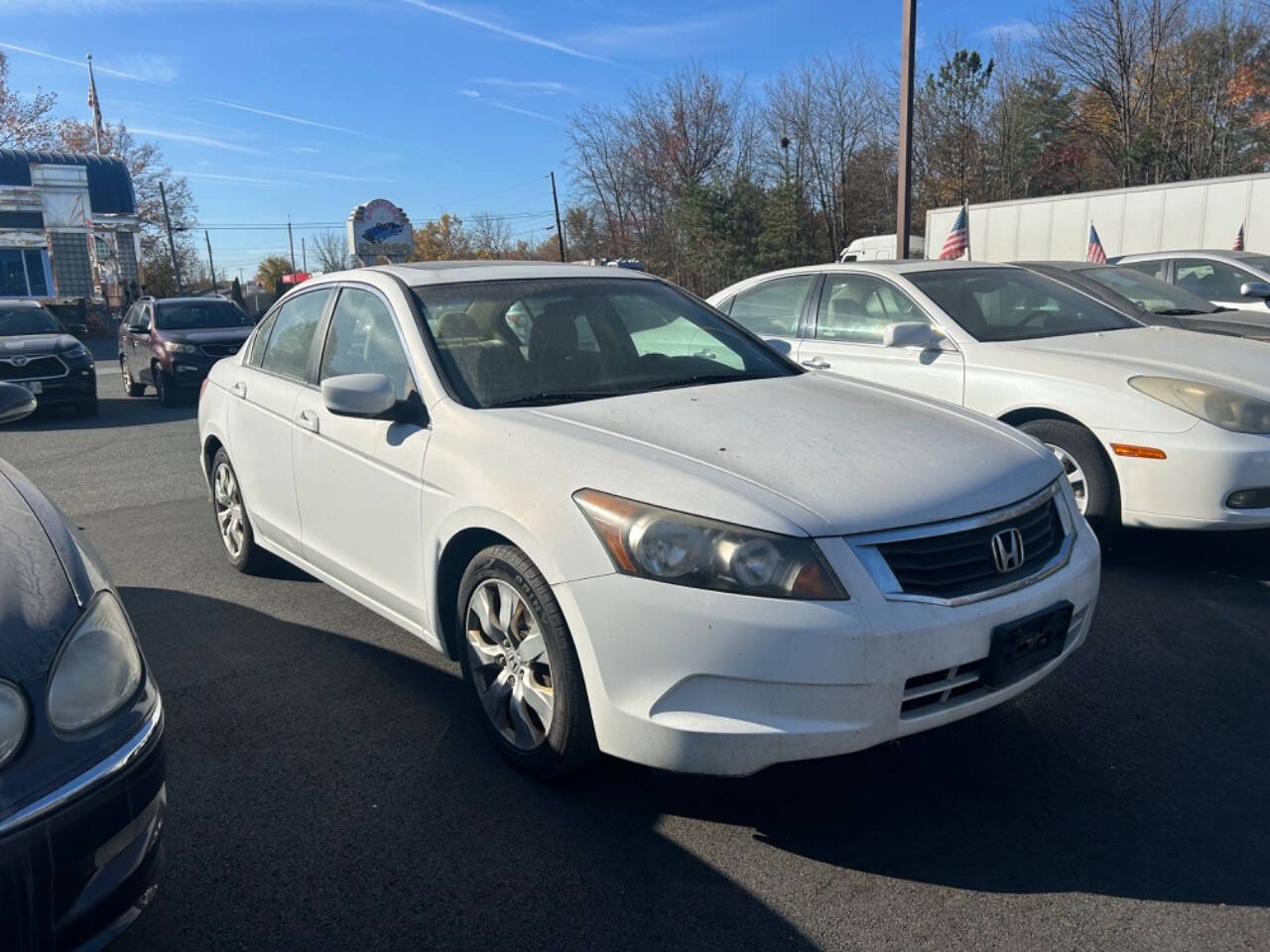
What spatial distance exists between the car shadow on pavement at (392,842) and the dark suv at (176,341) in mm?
11721

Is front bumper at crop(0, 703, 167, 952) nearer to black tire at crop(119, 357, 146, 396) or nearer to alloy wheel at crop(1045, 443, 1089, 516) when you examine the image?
alloy wheel at crop(1045, 443, 1089, 516)

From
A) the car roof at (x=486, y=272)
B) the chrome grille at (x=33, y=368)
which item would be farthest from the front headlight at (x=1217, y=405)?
the chrome grille at (x=33, y=368)

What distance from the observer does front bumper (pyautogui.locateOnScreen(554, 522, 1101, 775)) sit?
8.19ft

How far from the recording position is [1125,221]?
16609mm

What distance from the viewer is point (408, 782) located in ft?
10.3

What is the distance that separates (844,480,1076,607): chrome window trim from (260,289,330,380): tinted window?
9.17 feet

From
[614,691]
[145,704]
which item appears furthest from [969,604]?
[145,704]

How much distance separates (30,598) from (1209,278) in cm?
1116

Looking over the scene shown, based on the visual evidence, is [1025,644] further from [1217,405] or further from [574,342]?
[1217,405]

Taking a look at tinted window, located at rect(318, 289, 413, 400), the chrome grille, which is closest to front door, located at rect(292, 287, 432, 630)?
tinted window, located at rect(318, 289, 413, 400)

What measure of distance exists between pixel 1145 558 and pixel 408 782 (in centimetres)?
397

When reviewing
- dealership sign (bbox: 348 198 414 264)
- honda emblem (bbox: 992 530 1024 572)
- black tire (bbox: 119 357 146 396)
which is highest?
dealership sign (bbox: 348 198 414 264)

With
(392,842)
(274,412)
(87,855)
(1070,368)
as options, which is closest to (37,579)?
(87,855)

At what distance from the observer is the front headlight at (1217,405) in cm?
465
